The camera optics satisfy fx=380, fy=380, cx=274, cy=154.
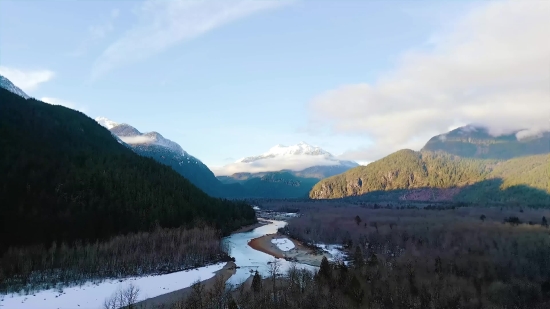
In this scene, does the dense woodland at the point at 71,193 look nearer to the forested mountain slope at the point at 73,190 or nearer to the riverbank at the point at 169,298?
the forested mountain slope at the point at 73,190

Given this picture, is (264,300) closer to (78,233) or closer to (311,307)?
(311,307)

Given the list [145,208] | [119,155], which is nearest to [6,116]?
[119,155]

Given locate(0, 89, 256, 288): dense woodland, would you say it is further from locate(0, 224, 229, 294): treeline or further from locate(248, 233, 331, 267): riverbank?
locate(248, 233, 331, 267): riverbank

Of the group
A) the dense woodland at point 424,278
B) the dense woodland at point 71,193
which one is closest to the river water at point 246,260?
the dense woodland at point 424,278

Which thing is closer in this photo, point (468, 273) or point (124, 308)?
point (124, 308)

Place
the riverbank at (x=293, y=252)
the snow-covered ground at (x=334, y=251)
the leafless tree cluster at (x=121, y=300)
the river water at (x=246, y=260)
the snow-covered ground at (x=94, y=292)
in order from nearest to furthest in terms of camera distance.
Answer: the leafless tree cluster at (x=121, y=300)
the snow-covered ground at (x=94, y=292)
the river water at (x=246, y=260)
the riverbank at (x=293, y=252)
the snow-covered ground at (x=334, y=251)

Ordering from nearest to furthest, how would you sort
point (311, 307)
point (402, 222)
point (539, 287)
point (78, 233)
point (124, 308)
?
point (311, 307) < point (124, 308) < point (539, 287) < point (78, 233) < point (402, 222)

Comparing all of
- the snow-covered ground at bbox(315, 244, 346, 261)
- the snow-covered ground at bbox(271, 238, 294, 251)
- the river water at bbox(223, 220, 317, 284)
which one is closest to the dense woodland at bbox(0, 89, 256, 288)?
the river water at bbox(223, 220, 317, 284)

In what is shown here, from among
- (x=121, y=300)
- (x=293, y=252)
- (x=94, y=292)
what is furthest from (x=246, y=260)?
(x=121, y=300)
